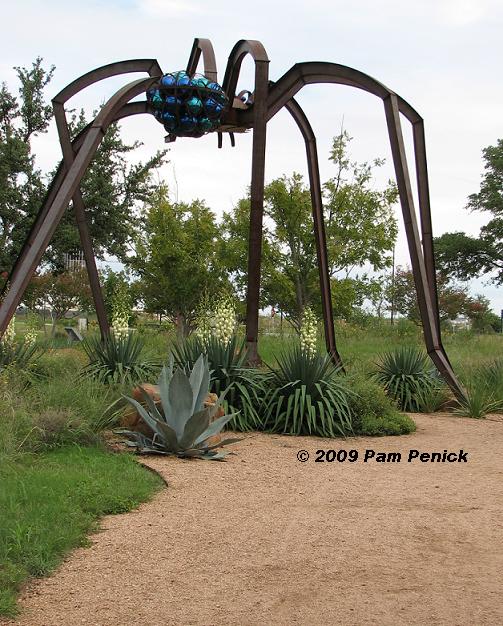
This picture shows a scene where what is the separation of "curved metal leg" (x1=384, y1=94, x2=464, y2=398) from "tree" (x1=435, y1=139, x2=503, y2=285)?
33.1m

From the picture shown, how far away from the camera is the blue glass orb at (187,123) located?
1211 cm

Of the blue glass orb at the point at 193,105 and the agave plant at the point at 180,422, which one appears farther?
the blue glass orb at the point at 193,105

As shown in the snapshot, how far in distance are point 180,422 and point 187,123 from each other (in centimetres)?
517

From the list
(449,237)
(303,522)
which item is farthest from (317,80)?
(449,237)

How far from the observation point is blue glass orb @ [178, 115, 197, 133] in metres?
12.1

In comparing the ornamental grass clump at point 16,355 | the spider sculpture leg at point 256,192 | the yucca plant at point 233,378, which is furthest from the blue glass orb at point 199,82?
the ornamental grass clump at point 16,355

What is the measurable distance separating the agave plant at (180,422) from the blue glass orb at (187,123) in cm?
464

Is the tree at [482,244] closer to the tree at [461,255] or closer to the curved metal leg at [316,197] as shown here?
the tree at [461,255]

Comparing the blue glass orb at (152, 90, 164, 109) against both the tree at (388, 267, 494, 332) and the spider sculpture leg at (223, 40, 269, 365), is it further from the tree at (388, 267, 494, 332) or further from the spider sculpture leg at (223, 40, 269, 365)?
the tree at (388, 267, 494, 332)

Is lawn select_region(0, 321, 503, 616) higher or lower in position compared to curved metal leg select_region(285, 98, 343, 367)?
lower

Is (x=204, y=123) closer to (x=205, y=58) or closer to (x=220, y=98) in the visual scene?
(x=220, y=98)

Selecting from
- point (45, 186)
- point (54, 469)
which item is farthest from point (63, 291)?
point (54, 469)

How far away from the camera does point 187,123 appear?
1217cm

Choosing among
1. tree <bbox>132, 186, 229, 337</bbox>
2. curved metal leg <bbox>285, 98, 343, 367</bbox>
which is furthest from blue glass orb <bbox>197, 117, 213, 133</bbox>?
tree <bbox>132, 186, 229, 337</bbox>
